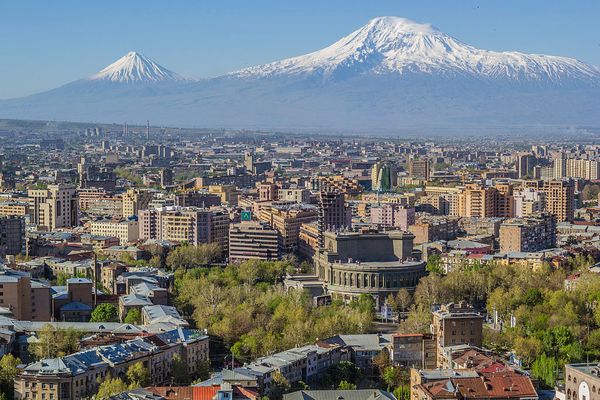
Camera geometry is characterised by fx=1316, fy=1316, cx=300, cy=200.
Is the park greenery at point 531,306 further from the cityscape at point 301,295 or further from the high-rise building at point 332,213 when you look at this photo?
the high-rise building at point 332,213

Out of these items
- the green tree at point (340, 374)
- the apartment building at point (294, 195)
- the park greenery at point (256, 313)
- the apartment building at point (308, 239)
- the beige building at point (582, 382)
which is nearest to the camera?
the beige building at point (582, 382)

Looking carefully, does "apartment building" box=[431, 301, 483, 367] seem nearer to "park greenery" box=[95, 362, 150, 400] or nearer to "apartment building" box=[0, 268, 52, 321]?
"park greenery" box=[95, 362, 150, 400]

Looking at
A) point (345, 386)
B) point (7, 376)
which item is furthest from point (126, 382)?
point (345, 386)

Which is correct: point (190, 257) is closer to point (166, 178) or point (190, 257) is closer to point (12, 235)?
point (12, 235)

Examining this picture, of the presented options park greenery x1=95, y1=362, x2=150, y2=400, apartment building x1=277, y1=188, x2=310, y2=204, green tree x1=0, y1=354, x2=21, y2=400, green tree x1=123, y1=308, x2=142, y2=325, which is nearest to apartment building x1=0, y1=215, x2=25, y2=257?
green tree x1=123, y1=308, x2=142, y2=325

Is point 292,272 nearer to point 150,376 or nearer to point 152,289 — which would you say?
point 152,289

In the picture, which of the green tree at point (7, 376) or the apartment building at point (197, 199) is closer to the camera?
the green tree at point (7, 376)

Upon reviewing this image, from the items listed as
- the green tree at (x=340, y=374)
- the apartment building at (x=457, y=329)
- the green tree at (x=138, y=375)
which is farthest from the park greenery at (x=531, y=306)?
the green tree at (x=138, y=375)
